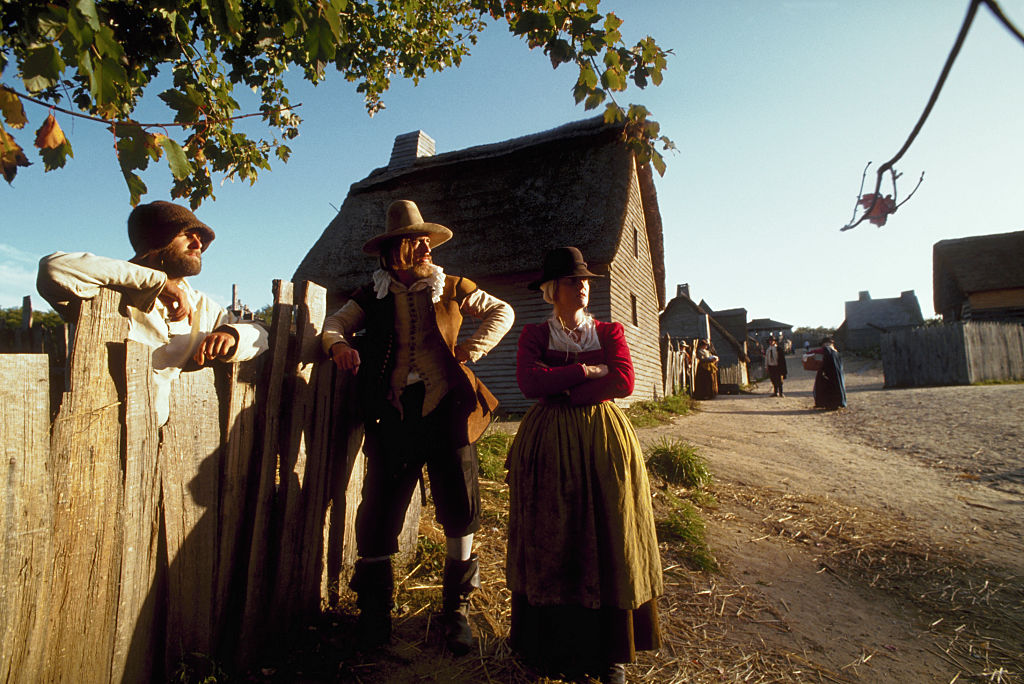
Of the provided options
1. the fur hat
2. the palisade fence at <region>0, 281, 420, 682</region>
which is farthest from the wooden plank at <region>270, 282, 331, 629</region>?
the fur hat

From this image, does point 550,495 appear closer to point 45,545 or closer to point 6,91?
point 45,545

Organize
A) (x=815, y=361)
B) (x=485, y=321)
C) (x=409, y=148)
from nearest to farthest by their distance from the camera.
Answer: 1. (x=485, y=321)
2. (x=815, y=361)
3. (x=409, y=148)

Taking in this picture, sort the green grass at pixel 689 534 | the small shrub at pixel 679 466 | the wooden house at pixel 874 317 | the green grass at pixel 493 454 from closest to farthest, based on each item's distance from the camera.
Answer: the green grass at pixel 689 534 → the green grass at pixel 493 454 → the small shrub at pixel 679 466 → the wooden house at pixel 874 317

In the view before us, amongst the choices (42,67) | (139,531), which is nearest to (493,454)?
(139,531)

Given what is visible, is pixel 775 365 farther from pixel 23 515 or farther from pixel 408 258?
pixel 23 515

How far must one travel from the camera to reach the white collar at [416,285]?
2.39 m

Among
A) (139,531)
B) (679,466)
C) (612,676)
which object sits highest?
(139,531)

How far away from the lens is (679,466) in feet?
15.8

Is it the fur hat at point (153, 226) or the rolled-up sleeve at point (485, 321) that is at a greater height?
the fur hat at point (153, 226)

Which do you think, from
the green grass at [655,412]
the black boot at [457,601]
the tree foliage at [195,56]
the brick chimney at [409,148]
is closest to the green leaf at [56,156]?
the tree foliage at [195,56]

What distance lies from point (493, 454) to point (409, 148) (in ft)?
35.2

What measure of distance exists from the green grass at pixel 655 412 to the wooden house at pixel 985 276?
18.0 m

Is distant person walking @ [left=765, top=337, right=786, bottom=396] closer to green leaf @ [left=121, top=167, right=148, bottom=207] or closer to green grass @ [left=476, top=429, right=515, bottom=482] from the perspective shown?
green grass @ [left=476, top=429, right=515, bottom=482]

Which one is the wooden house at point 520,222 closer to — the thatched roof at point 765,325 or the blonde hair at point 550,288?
the blonde hair at point 550,288
